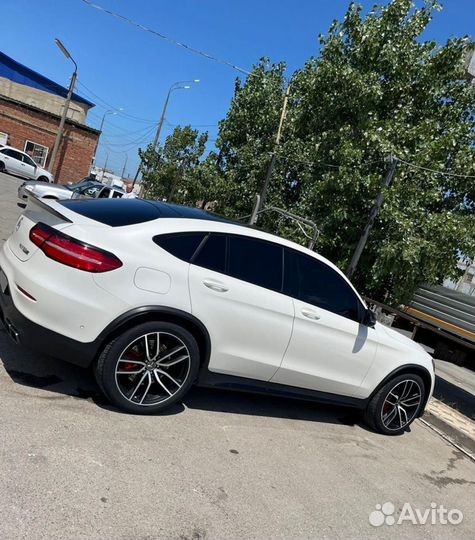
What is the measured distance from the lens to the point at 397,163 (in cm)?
934

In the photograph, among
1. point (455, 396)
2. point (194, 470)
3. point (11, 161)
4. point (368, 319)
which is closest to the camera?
point (194, 470)

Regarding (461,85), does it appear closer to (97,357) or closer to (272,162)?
(272,162)

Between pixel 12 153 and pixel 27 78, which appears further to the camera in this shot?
pixel 27 78

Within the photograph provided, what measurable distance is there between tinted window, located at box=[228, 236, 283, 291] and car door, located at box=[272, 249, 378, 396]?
0.39ft

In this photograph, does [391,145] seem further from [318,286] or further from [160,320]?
[160,320]

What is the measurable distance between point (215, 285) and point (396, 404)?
263 centimetres

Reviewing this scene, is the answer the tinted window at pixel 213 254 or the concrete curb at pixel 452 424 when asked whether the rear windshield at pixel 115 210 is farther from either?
the concrete curb at pixel 452 424

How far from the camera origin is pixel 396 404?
5332mm

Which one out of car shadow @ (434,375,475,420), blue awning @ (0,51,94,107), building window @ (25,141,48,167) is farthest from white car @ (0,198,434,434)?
blue awning @ (0,51,94,107)

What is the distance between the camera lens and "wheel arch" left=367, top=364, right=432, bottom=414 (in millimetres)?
5160

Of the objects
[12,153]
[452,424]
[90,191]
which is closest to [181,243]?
[452,424]

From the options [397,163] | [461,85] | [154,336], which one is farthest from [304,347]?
[461,85]

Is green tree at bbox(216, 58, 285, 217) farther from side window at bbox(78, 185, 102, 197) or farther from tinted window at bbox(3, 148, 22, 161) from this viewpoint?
tinted window at bbox(3, 148, 22, 161)

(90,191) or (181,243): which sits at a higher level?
(181,243)
